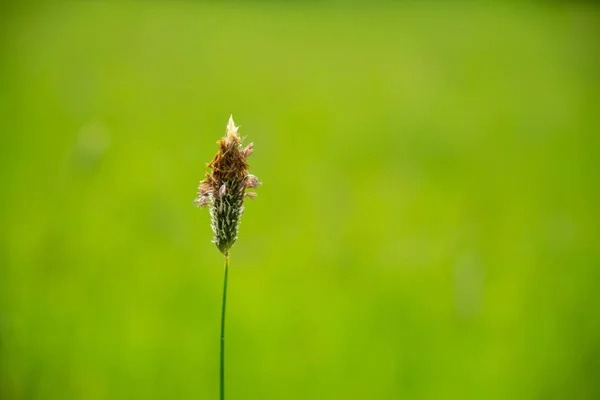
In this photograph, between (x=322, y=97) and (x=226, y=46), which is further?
(x=226, y=46)

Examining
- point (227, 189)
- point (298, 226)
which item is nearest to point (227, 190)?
point (227, 189)

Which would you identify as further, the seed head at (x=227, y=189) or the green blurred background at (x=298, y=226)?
the green blurred background at (x=298, y=226)

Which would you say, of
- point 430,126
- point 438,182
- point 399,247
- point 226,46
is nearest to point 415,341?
point 399,247

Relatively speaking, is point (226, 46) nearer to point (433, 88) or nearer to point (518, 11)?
point (433, 88)

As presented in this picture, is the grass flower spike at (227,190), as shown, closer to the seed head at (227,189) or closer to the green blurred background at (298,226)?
the seed head at (227,189)

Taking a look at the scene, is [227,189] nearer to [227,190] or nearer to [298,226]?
[227,190]

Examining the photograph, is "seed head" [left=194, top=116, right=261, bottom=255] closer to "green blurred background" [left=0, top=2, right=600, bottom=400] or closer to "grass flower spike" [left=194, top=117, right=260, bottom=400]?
"grass flower spike" [left=194, top=117, right=260, bottom=400]

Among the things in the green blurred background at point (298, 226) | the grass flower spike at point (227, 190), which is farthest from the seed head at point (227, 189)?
the green blurred background at point (298, 226)
